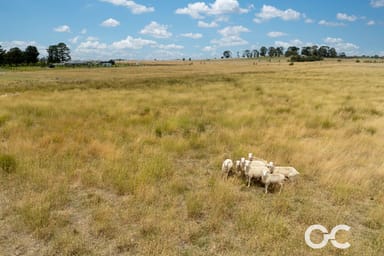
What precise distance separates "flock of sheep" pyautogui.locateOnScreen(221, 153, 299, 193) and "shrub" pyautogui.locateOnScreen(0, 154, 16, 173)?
4603mm

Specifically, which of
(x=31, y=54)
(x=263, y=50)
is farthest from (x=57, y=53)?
(x=263, y=50)

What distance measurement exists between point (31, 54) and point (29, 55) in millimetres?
969

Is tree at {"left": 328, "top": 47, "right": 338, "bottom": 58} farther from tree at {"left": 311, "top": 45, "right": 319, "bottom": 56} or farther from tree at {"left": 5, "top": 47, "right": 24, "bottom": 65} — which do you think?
tree at {"left": 5, "top": 47, "right": 24, "bottom": 65}

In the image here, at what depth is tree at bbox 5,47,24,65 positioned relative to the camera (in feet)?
349

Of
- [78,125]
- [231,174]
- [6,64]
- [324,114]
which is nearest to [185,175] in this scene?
[231,174]

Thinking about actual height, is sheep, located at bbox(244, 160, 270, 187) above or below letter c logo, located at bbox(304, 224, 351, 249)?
above

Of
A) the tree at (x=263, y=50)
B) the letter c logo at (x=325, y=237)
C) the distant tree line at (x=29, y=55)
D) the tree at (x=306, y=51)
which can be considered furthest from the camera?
the tree at (x=263, y=50)

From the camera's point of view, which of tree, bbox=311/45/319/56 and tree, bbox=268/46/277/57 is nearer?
tree, bbox=311/45/319/56

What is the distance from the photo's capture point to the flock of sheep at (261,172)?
21.2ft

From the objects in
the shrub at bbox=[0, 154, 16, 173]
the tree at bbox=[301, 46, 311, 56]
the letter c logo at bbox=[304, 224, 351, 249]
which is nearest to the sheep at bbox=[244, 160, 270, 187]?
the letter c logo at bbox=[304, 224, 351, 249]

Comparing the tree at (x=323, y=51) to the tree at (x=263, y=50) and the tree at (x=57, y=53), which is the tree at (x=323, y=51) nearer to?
the tree at (x=263, y=50)

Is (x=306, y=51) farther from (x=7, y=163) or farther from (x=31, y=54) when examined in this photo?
(x=7, y=163)

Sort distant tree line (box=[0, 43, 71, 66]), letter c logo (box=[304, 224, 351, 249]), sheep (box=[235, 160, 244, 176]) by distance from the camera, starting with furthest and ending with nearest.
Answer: distant tree line (box=[0, 43, 71, 66]) < sheep (box=[235, 160, 244, 176]) < letter c logo (box=[304, 224, 351, 249])

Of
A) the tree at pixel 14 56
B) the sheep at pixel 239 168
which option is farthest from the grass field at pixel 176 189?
the tree at pixel 14 56
